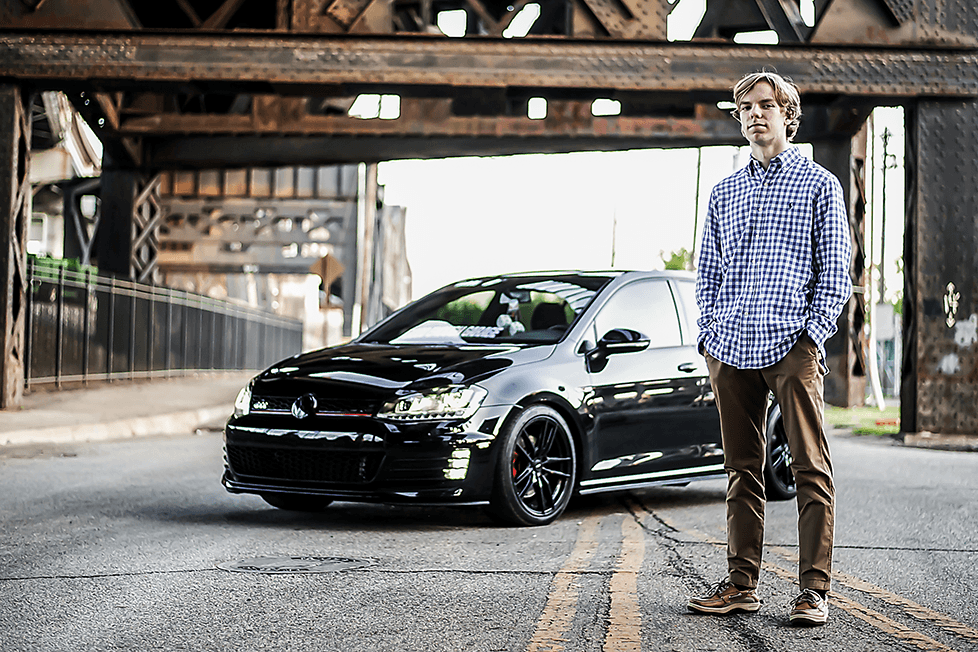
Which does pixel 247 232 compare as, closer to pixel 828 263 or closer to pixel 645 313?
pixel 645 313

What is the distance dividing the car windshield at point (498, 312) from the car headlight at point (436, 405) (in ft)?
3.26

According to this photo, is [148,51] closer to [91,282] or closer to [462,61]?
[462,61]

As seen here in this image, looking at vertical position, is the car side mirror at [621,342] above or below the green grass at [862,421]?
above

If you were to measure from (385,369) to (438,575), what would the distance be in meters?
1.91

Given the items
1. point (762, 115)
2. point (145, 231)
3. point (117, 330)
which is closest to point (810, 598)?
point (762, 115)

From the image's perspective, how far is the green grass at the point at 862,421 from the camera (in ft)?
53.8

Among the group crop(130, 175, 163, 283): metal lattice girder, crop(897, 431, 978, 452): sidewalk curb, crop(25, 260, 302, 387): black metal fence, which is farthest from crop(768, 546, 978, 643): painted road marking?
crop(130, 175, 163, 283): metal lattice girder

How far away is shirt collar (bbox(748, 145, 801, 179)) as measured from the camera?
15.5ft

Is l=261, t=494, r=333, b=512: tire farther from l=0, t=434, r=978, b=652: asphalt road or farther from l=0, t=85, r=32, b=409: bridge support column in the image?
l=0, t=85, r=32, b=409: bridge support column

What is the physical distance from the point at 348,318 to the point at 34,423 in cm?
2874

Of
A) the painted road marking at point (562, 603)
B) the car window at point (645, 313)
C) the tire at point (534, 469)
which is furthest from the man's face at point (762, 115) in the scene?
the car window at point (645, 313)

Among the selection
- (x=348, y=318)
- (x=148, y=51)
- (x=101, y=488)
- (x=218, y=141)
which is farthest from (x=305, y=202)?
(x=101, y=488)

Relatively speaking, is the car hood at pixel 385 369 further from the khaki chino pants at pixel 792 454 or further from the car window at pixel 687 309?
the khaki chino pants at pixel 792 454

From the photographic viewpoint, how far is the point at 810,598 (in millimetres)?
4484
